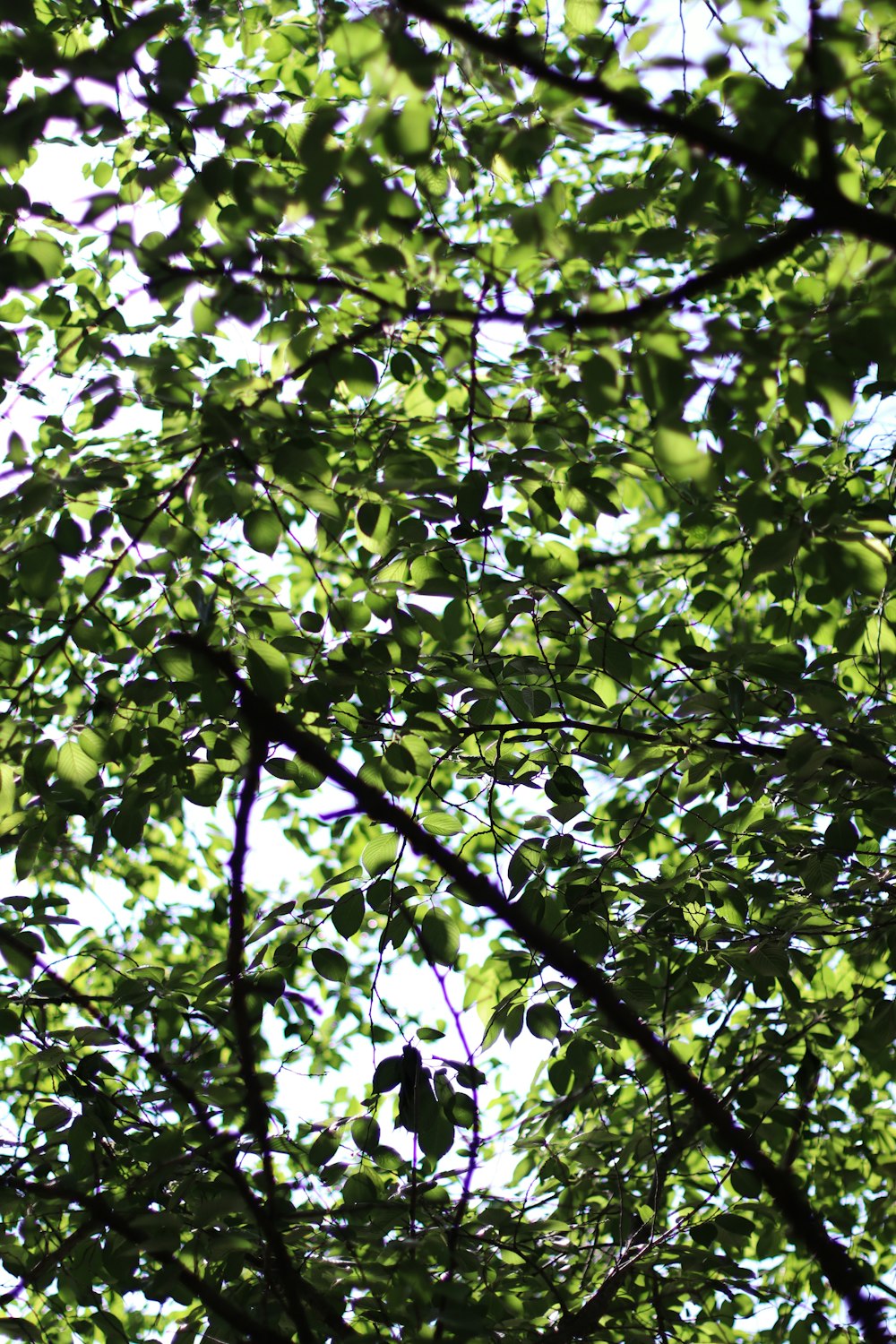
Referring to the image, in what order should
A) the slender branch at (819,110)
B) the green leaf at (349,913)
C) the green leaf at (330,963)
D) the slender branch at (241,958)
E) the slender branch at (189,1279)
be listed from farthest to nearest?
the green leaf at (330,963) → the green leaf at (349,913) → the slender branch at (819,110) → the slender branch at (189,1279) → the slender branch at (241,958)

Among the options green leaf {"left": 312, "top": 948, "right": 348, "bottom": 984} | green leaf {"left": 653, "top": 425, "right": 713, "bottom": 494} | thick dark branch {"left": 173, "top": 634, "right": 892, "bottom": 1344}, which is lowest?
thick dark branch {"left": 173, "top": 634, "right": 892, "bottom": 1344}

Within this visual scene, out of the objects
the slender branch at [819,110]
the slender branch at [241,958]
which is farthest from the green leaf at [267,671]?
the slender branch at [819,110]

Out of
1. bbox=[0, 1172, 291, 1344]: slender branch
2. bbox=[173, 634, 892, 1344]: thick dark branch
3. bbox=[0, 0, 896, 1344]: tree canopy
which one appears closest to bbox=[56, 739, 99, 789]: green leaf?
bbox=[0, 0, 896, 1344]: tree canopy

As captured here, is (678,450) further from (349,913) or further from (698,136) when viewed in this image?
(349,913)

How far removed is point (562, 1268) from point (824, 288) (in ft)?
8.72

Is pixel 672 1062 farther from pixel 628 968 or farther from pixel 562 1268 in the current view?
pixel 562 1268

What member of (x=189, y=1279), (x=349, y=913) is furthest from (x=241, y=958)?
(x=349, y=913)

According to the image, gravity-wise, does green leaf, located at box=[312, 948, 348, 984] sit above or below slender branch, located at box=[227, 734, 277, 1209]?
above

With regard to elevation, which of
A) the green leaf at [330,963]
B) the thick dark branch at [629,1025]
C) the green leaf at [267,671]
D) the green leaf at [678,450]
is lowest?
the thick dark branch at [629,1025]

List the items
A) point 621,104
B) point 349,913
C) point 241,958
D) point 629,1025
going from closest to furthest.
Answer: point 629,1025
point 241,958
point 621,104
point 349,913

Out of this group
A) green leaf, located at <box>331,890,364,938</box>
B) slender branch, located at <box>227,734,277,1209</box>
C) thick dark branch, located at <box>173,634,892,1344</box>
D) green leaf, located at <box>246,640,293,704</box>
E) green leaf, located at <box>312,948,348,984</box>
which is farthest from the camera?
green leaf, located at <box>312,948,348,984</box>

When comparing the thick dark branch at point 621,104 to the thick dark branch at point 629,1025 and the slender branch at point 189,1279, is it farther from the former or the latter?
the slender branch at point 189,1279

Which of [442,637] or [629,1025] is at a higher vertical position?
[442,637]

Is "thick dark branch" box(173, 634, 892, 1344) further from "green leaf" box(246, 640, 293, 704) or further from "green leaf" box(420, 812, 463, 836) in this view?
"green leaf" box(420, 812, 463, 836)
